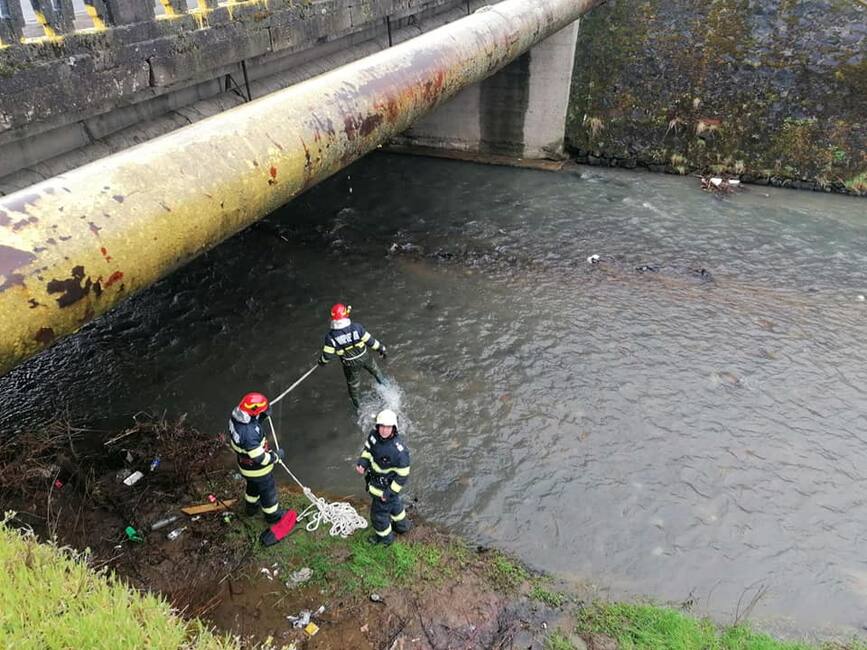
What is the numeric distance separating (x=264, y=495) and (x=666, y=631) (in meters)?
3.95

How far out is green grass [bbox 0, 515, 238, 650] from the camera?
2.87 meters

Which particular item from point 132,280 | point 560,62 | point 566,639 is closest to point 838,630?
point 566,639

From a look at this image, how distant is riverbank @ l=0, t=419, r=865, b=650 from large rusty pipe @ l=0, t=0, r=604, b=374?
274 centimetres

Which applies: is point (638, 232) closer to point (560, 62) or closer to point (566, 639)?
point (560, 62)

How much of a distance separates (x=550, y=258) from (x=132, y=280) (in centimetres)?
947

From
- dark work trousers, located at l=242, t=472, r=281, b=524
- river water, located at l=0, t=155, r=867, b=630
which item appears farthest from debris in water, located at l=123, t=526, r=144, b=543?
river water, located at l=0, t=155, r=867, b=630

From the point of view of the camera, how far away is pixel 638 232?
485 inches

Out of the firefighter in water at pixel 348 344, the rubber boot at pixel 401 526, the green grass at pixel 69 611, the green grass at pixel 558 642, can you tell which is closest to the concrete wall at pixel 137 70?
the firefighter in water at pixel 348 344

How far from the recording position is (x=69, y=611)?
303 centimetres

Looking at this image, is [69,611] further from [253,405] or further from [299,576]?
[299,576]

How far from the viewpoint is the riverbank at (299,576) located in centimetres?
512

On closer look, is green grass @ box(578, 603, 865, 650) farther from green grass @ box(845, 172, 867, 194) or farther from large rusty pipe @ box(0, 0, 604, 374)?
green grass @ box(845, 172, 867, 194)

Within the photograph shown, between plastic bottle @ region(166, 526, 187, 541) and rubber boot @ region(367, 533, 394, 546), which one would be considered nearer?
rubber boot @ region(367, 533, 394, 546)

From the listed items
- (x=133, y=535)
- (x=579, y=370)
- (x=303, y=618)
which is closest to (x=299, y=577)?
(x=303, y=618)
